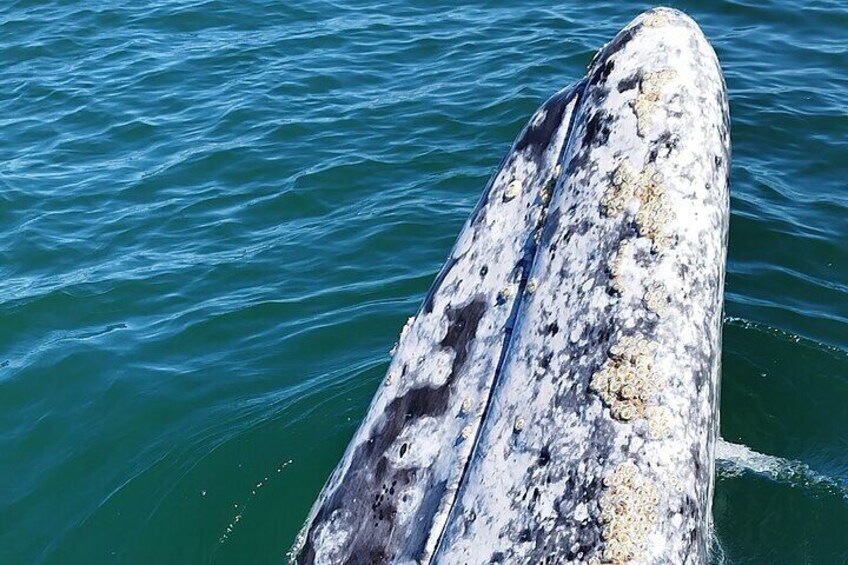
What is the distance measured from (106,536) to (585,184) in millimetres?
4339

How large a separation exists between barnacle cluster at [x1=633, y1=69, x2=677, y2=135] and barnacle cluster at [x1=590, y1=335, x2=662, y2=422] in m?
1.17

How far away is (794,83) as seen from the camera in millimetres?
12477

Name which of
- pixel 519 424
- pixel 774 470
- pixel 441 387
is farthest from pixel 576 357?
pixel 774 470

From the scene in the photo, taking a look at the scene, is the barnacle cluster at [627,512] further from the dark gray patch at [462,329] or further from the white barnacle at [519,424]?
the dark gray patch at [462,329]

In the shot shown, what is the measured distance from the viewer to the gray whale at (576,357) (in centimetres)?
397

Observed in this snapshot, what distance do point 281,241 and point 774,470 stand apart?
5.35m

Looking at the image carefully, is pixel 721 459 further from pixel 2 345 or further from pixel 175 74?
pixel 175 74

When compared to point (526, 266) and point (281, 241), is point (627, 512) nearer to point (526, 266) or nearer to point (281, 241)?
point (526, 266)

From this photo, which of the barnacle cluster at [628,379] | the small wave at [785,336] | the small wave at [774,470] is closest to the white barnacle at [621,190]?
the barnacle cluster at [628,379]

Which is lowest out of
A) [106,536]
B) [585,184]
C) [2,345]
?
[106,536]

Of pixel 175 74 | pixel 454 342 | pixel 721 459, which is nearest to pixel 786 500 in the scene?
pixel 721 459

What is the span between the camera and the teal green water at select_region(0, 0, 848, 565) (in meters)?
7.35

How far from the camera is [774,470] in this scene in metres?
7.12

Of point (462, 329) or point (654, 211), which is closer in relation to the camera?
point (654, 211)
